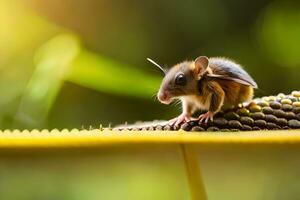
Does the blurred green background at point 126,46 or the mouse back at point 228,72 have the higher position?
the blurred green background at point 126,46

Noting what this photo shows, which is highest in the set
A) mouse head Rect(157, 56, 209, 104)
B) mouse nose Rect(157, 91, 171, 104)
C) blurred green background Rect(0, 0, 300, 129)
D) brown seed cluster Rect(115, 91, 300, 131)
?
blurred green background Rect(0, 0, 300, 129)

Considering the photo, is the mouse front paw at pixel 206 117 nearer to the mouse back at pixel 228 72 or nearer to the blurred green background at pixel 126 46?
the mouse back at pixel 228 72

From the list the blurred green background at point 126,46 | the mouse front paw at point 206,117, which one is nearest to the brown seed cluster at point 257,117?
the mouse front paw at point 206,117

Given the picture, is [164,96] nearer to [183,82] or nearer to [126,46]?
[183,82]

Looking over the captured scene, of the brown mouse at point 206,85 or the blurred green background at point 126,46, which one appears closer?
the brown mouse at point 206,85

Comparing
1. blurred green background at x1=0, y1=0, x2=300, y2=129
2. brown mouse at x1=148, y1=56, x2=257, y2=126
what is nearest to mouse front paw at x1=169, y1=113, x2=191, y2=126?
brown mouse at x1=148, y1=56, x2=257, y2=126

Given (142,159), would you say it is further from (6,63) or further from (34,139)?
(6,63)

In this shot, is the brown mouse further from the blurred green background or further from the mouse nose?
the blurred green background
